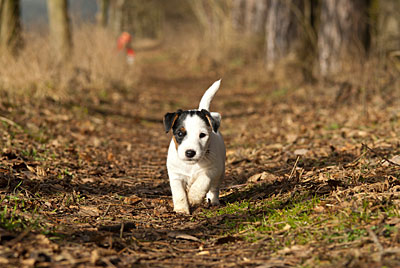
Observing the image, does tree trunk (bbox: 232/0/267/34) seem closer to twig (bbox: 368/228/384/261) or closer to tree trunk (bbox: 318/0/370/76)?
tree trunk (bbox: 318/0/370/76)

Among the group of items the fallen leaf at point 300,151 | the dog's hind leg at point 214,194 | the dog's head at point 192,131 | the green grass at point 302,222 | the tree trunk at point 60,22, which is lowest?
the fallen leaf at point 300,151

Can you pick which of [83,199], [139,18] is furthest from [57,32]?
[139,18]

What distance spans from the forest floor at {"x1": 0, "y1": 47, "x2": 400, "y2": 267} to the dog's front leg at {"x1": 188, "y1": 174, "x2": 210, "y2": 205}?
139mm

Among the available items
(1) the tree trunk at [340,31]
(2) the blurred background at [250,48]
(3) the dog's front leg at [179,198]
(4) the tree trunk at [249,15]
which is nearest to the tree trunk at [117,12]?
(4) the tree trunk at [249,15]

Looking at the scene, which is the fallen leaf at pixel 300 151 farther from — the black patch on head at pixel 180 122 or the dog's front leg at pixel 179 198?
the dog's front leg at pixel 179 198

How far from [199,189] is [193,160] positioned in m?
0.39

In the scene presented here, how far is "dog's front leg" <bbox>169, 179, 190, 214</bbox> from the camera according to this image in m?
4.33

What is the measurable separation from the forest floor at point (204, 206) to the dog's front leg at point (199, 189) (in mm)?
139

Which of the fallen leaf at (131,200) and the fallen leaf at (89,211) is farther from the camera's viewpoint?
the fallen leaf at (131,200)

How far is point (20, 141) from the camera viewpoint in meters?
6.30

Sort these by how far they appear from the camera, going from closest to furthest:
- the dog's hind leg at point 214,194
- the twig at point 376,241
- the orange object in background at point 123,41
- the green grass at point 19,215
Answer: the twig at point 376,241 < the green grass at point 19,215 < the dog's hind leg at point 214,194 < the orange object in background at point 123,41

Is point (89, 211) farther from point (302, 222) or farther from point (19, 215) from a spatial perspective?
point (302, 222)

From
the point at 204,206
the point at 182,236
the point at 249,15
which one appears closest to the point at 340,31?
the point at 204,206

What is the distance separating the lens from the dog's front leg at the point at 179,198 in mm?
4328
